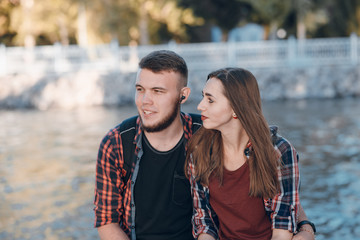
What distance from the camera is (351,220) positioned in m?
4.77

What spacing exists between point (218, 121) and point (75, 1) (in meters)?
18.6

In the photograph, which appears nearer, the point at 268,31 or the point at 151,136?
the point at 151,136

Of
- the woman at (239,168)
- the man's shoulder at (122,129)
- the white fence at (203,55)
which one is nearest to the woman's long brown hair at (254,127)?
the woman at (239,168)

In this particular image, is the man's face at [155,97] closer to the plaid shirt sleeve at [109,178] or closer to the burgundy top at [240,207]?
the plaid shirt sleeve at [109,178]

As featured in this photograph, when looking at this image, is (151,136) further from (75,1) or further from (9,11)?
(9,11)

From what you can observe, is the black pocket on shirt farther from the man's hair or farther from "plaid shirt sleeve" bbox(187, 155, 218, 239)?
the man's hair

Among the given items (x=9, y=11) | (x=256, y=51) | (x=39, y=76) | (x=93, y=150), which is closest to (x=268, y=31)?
(x=256, y=51)

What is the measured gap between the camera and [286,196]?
7.35 feet

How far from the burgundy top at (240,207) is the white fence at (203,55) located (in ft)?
43.7

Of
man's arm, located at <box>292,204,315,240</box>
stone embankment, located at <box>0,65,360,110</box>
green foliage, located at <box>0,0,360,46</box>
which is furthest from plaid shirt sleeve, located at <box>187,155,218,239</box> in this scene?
green foliage, located at <box>0,0,360,46</box>

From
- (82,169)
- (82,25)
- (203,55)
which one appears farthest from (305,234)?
(82,25)

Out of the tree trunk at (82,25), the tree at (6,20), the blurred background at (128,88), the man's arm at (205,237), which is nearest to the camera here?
the man's arm at (205,237)

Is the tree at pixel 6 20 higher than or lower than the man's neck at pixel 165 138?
higher

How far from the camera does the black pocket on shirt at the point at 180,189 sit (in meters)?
2.40
